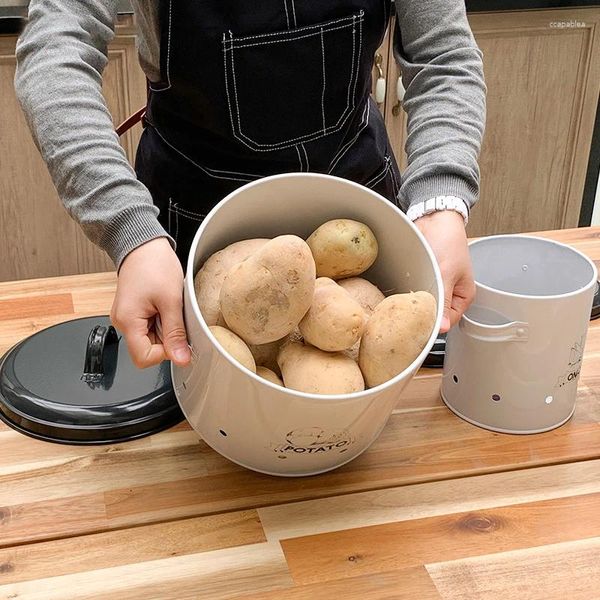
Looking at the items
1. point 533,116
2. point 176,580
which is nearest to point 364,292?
point 176,580

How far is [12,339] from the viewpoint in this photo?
0.85 meters

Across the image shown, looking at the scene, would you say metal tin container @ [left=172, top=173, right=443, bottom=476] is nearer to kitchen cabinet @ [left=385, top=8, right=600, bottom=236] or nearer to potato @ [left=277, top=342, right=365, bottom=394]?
potato @ [left=277, top=342, right=365, bottom=394]

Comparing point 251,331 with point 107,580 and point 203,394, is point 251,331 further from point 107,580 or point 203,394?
point 107,580

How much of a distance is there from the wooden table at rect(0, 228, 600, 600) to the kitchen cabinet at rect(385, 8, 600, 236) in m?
1.40

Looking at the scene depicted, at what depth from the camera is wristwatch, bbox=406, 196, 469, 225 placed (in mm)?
726

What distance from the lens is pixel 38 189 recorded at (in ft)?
6.26

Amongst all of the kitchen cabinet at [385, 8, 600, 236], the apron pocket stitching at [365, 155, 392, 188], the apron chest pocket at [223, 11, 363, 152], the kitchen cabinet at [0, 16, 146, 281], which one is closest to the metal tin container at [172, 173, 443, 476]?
the apron chest pocket at [223, 11, 363, 152]

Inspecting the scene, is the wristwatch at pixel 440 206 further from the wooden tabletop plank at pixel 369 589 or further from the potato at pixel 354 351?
the wooden tabletop plank at pixel 369 589

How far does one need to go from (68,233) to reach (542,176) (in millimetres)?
1219

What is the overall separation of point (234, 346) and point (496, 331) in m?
0.25

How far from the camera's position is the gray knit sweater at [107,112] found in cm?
67

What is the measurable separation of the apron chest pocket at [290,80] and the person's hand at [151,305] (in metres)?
0.29

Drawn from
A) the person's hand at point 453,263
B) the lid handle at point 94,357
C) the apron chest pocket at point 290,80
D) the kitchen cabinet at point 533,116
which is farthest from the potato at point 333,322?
the kitchen cabinet at point 533,116

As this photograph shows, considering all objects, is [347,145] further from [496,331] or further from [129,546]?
[129,546]
